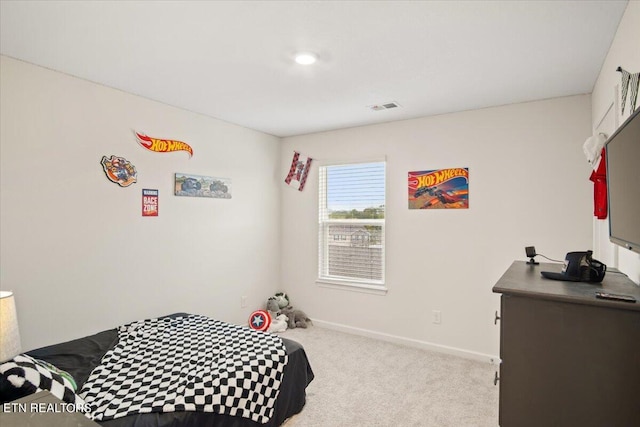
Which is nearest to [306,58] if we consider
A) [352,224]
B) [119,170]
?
[119,170]

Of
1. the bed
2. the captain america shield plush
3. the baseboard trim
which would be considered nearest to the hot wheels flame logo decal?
the bed

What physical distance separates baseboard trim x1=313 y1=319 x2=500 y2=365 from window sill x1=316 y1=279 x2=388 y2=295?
0.44 meters

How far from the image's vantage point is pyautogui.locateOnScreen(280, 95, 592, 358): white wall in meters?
3.01

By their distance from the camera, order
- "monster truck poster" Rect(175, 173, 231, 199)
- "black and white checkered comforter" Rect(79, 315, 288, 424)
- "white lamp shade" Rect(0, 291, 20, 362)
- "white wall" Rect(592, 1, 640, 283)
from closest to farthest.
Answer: "white wall" Rect(592, 1, 640, 283), "black and white checkered comforter" Rect(79, 315, 288, 424), "white lamp shade" Rect(0, 291, 20, 362), "monster truck poster" Rect(175, 173, 231, 199)

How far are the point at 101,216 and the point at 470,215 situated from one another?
10.8 feet

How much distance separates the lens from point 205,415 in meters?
1.78

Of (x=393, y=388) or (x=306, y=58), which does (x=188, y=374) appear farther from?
(x=306, y=58)

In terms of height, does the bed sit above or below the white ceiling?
below

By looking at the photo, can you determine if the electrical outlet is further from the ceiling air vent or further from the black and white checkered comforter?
the ceiling air vent

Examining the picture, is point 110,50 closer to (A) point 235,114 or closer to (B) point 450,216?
(A) point 235,114

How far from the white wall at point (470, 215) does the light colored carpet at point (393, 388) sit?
342mm

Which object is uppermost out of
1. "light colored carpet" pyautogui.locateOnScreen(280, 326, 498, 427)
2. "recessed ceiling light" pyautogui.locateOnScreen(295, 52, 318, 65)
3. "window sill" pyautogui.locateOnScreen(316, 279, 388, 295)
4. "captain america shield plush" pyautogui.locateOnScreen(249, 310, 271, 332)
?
"recessed ceiling light" pyautogui.locateOnScreen(295, 52, 318, 65)

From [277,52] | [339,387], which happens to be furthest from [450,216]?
[277,52]

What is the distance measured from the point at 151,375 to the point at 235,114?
2.54 m
